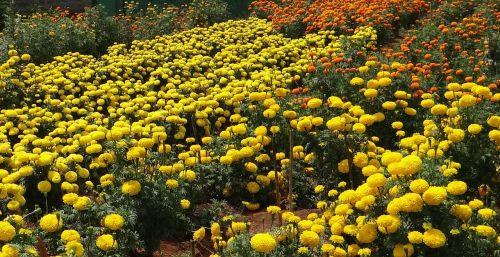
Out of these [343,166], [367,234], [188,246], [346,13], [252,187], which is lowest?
[188,246]

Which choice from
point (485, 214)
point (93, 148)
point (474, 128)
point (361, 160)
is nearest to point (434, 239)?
point (485, 214)

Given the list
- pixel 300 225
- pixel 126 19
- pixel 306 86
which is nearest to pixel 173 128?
pixel 306 86

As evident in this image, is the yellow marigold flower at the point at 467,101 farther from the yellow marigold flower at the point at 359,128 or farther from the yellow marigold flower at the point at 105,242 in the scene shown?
the yellow marigold flower at the point at 105,242

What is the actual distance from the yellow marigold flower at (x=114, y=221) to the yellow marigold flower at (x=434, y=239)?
176 cm

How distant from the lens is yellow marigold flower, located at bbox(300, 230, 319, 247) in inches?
144

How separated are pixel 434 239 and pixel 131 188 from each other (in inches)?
79.5

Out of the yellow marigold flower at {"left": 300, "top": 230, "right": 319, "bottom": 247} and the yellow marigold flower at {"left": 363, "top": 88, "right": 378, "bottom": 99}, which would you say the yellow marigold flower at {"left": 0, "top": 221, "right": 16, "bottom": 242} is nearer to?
the yellow marigold flower at {"left": 300, "top": 230, "right": 319, "bottom": 247}

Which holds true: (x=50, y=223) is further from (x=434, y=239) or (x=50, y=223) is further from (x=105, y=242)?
(x=434, y=239)

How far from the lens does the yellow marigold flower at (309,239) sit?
3.66 meters

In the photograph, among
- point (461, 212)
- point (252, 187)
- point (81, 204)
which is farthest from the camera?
point (252, 187)

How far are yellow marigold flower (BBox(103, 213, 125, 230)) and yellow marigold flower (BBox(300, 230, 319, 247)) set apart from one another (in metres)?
1.09

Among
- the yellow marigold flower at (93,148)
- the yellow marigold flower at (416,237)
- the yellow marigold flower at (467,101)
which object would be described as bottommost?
the yellow marigold flower at (93,148)

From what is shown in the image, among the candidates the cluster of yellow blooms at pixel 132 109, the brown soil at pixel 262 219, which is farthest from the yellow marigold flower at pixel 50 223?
the brown soil at pixel 262 219

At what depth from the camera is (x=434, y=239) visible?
10.7 ft
